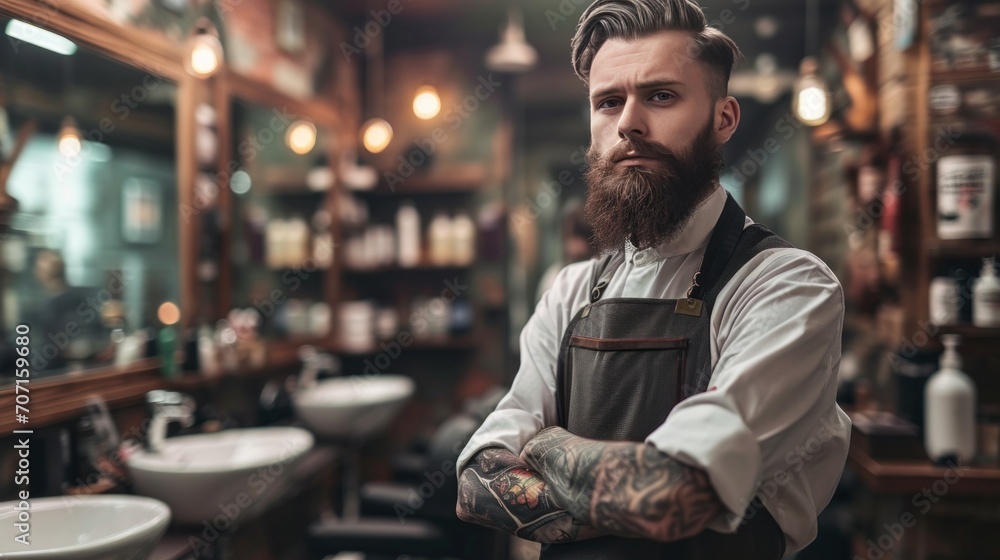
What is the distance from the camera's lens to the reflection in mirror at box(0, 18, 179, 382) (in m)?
1.91

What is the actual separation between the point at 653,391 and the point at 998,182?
210cm

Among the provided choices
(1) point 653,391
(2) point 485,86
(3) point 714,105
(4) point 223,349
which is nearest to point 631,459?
(1) point 653,391

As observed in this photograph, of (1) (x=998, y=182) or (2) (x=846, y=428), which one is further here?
(1) (x=998, y=182)

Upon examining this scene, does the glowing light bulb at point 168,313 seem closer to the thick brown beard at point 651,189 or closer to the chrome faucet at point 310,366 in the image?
the chrome faucet at point 310,366

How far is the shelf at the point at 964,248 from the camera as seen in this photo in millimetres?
2461

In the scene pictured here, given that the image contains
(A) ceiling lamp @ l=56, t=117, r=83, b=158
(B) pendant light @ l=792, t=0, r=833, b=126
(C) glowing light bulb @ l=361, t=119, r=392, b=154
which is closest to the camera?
(A) ceiling lamp @ l=56, t=117, r=83, b=158

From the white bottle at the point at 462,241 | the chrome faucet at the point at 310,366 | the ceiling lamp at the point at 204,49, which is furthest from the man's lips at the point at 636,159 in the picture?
the white bottle at the point at 462,241

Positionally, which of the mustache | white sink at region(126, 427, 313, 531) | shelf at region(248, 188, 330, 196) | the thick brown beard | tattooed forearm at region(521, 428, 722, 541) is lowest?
white sink at region(126, 427, 313, 531)

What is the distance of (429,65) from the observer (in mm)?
4824

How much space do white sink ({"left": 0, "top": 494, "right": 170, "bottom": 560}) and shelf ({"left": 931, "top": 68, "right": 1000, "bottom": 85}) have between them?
2.91 m

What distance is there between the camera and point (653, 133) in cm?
118

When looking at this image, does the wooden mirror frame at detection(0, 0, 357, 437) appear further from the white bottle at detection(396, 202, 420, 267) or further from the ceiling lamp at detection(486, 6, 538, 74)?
the ceiling lamp at detection(486, 6, 538, 74)

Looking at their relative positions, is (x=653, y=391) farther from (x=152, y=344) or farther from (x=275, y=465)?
(x=152, y=344)

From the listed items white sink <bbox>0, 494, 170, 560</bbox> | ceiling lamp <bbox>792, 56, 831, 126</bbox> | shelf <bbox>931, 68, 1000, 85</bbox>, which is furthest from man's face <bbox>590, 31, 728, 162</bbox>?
ceiling lamp <bbox>792, 56, 831, 126</bbox>
